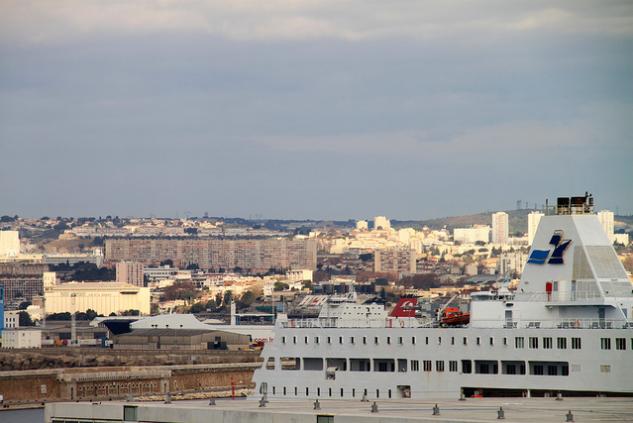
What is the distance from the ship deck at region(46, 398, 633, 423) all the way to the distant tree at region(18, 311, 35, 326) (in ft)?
422

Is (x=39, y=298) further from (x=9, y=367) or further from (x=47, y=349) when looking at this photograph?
(x=9, y=367)

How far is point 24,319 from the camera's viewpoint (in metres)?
172

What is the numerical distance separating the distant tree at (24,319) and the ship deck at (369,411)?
129 meters

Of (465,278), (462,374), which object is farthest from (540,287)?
(465,278)

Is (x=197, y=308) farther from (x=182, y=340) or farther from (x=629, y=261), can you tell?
(x=629, y=261)

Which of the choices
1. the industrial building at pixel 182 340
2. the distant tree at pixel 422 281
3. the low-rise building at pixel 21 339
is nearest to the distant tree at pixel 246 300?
the distant tree at pixel 422 281

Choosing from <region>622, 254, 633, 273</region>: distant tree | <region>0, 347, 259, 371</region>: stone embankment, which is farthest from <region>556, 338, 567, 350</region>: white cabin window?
<region>0, 347, 259, 371</region>: stone embankment

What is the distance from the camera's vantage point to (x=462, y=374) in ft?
153

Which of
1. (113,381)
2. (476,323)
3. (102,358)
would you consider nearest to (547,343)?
(476,323)

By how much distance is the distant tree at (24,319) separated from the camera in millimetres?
169625

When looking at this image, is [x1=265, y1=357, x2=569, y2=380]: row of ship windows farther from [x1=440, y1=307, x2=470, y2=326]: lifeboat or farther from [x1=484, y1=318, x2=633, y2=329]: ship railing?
[x1=440, y1=307, x2=470, y2=326]: lifeboat

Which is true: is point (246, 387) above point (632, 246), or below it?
below

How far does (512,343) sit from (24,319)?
130 metres

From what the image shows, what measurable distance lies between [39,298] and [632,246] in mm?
106667
